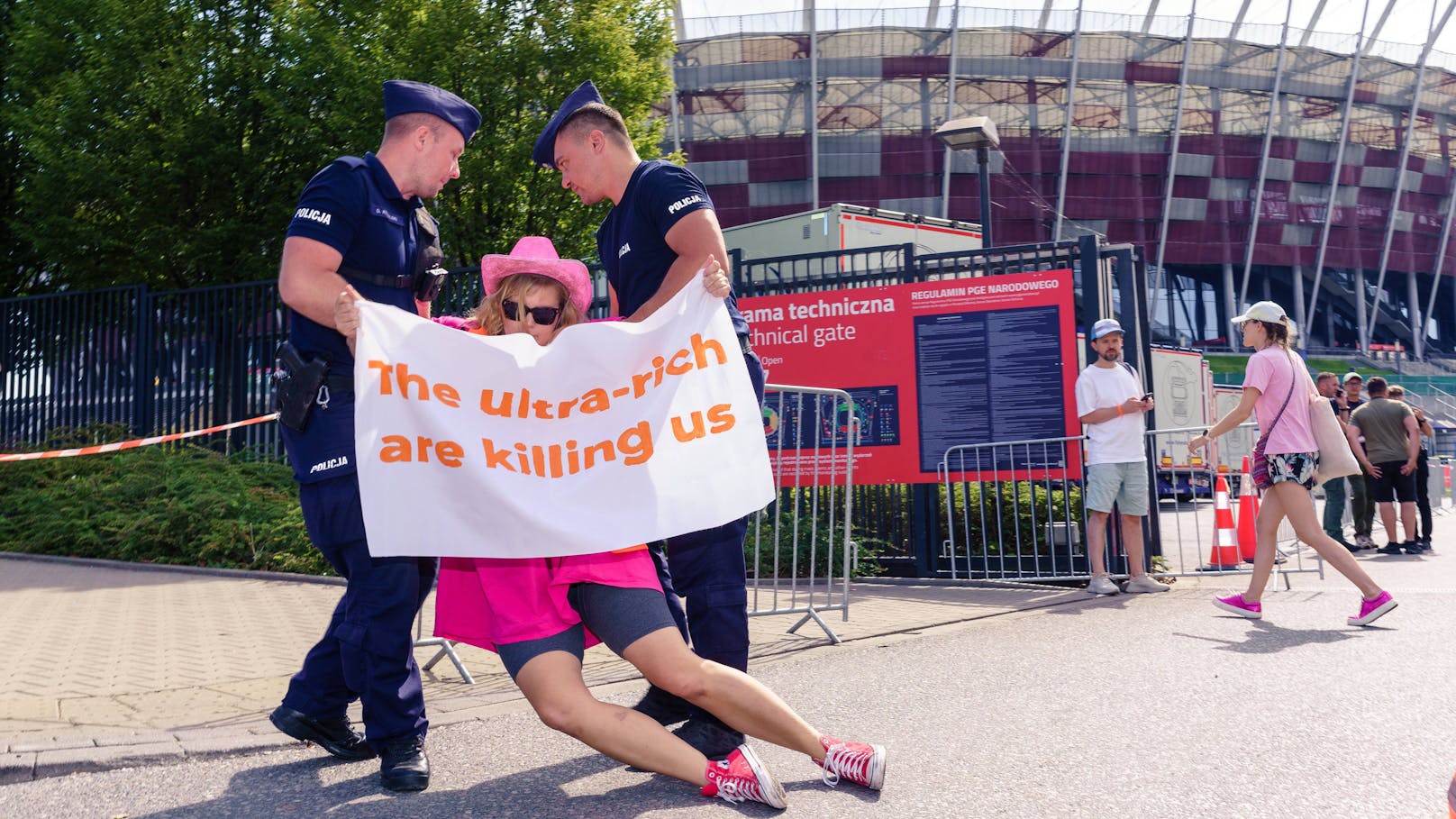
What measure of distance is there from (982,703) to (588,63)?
13881 mm

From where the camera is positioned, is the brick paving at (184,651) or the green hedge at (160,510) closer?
the brick paving at (184,651)

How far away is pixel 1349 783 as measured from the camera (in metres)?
3.57

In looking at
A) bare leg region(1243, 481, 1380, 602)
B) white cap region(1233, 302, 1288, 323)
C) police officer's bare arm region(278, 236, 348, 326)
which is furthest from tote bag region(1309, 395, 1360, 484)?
police officer's bare arm region(278, 236, 348, 326)

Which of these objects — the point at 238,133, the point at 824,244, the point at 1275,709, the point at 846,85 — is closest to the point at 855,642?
the point at 1275,709

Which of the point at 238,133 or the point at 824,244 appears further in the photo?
the point at 238,133

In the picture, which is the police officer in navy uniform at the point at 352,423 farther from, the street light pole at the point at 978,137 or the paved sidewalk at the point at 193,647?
the street light pole at the point at 978,137

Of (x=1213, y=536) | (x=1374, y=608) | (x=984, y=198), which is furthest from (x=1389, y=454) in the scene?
(x=1374, y=608)

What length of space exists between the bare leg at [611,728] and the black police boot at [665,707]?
0.94m

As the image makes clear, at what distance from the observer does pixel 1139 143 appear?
54375 millimetres

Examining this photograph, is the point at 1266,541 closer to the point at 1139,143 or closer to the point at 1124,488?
the point at 1124,488

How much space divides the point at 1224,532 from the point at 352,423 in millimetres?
8374

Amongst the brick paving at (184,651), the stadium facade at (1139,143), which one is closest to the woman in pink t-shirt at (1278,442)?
the brick paving at (184,651)

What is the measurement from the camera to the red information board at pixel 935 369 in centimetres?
933

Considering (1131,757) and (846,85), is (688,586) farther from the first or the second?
(846,85)
